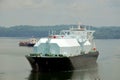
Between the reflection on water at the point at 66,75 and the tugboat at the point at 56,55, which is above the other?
the tugboat at the point at 56,55

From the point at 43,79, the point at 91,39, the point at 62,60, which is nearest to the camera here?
the point at 43,79

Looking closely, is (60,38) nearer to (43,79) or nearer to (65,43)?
(65,43)

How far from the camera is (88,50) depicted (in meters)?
65.5

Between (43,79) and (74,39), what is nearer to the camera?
(43,79)

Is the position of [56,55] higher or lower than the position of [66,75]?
higher

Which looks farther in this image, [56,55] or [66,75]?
[56,55]

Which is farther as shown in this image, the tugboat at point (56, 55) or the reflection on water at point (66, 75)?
the tugboat at point (56, 55)

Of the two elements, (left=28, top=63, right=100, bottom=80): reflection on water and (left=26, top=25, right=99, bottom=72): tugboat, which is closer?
(left=28, top=63, right=100, bottom=80): reflection on water

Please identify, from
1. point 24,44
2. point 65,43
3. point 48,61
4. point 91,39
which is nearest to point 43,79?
point 48,61

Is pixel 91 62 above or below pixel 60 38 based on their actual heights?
below

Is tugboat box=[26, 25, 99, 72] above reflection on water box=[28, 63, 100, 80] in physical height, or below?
above

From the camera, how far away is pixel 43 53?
54.5 meters

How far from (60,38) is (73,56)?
3.84 meters

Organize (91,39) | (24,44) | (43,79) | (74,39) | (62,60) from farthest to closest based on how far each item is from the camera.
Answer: (24,44)
(91,39)
(74,39)
(62,60)
(43,79)
